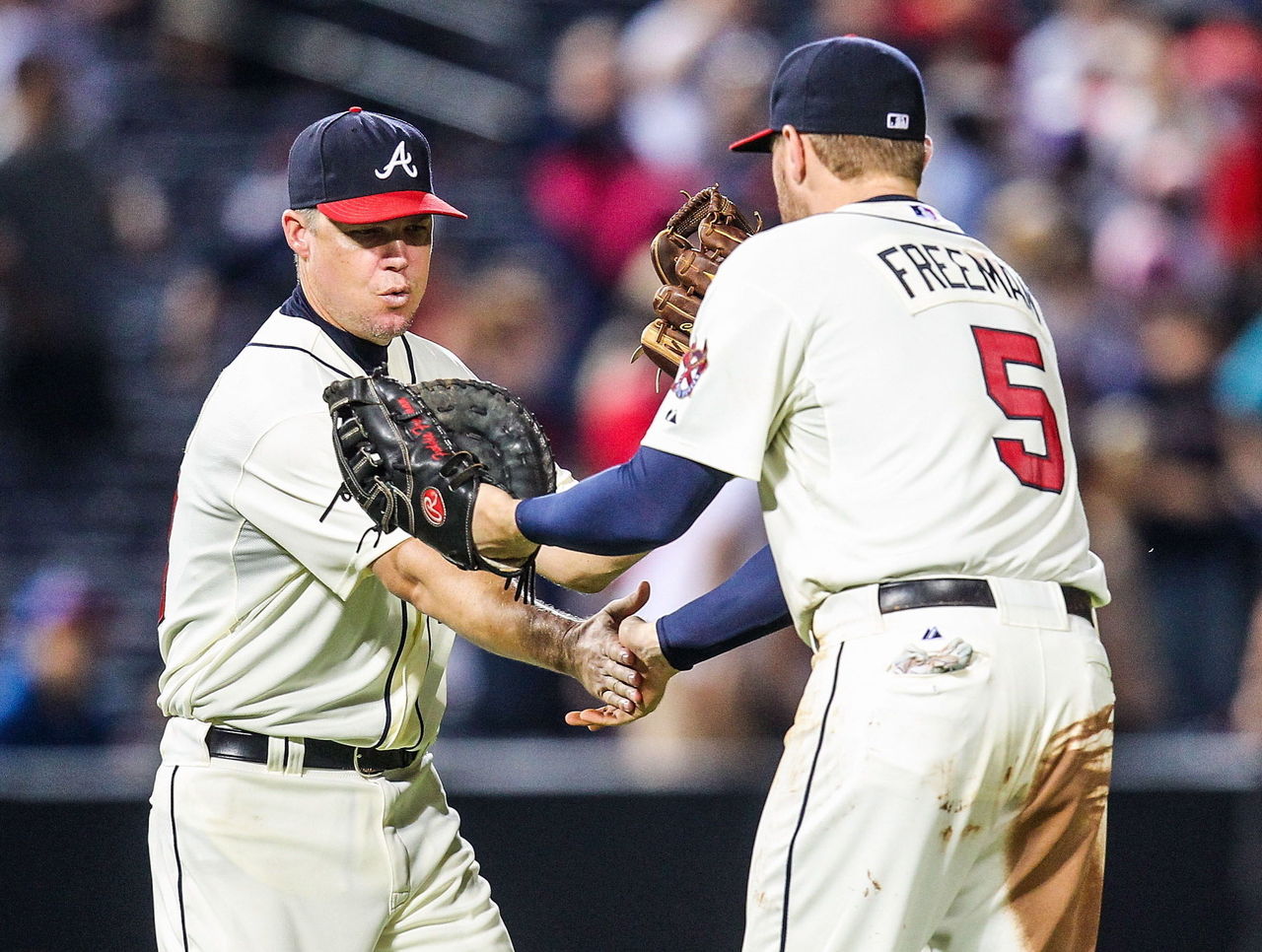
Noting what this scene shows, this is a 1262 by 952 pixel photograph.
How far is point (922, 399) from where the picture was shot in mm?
3156

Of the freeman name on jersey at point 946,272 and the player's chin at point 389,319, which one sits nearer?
the freeman name on jersey at point 946,272

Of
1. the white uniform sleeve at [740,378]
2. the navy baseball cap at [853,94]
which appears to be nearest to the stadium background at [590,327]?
the white uniform sleeve at [740,378]

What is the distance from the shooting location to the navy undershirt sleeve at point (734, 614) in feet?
12.0

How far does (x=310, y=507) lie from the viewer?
12.3 feet

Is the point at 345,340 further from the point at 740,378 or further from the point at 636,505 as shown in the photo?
the point at 740,378

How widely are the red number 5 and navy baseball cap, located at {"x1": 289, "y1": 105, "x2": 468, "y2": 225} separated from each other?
1345 millimetres

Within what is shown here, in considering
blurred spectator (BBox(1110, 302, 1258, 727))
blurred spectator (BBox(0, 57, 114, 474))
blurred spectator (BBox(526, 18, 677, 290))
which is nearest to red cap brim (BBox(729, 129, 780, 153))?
blurred spectator (BBox(1110, 302, 1258, 727))

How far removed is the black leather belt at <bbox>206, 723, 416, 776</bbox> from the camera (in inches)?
153

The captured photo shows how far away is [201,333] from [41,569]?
1.44 meters

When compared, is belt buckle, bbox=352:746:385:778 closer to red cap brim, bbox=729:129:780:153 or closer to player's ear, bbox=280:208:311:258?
player's ear, bbox=280:208:311:258

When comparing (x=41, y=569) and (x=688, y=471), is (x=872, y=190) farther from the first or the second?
(x=41, y=569)

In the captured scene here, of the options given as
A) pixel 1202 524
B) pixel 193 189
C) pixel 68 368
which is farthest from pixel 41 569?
pixel 1202 524

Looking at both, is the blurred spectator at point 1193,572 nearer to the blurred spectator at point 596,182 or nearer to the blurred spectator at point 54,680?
the blurred spectator at point 596,182

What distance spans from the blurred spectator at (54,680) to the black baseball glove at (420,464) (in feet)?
12.4
